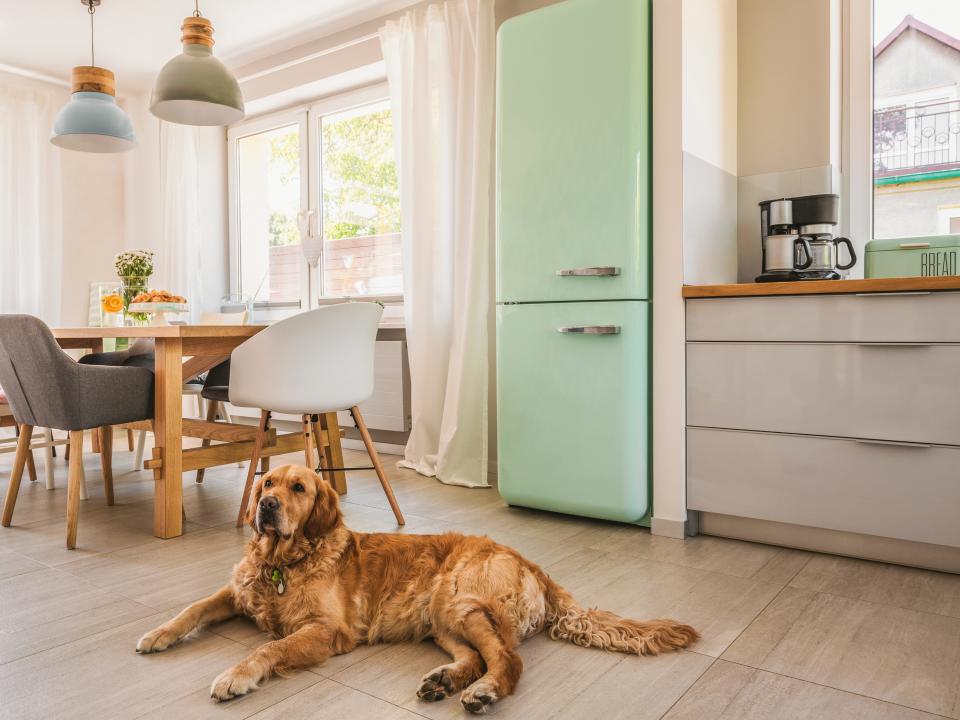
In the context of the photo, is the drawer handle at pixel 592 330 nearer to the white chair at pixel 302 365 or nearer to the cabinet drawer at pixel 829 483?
the cabinet drawer at pixel 829 483

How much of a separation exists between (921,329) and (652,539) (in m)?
1.07

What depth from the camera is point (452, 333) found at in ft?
11.9

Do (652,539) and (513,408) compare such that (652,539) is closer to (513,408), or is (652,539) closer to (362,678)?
(513,408)

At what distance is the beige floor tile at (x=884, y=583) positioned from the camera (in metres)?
1.88

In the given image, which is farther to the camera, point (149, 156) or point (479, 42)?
point (149, 156)

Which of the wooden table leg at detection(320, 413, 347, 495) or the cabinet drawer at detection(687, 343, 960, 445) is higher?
the cabinet drawer at detection(687, 343, 960, 445)

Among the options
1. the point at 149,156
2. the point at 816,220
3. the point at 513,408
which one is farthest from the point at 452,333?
the point at 149,156

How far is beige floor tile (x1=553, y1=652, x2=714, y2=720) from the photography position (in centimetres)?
134

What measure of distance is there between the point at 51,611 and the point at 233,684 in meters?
0.80

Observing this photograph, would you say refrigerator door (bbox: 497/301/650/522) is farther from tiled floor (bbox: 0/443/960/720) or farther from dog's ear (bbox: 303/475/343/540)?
dog's ear (bbox: 303/475/343/540)

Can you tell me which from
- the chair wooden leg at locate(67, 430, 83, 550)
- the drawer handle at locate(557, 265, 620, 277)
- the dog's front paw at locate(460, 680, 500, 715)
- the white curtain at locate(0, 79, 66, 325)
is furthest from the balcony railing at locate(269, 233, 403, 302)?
the dog's front paw at locate(460, 680, 500, 715)

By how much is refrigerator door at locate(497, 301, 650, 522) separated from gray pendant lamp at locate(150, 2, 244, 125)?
4.76 ft

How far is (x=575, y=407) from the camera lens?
266cm

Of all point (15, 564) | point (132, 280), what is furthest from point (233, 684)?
point (132, 280)
